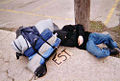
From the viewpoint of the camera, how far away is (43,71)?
6.22ft

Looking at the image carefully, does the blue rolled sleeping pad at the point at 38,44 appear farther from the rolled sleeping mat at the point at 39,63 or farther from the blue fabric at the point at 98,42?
the blue fabric at the point at 98,42

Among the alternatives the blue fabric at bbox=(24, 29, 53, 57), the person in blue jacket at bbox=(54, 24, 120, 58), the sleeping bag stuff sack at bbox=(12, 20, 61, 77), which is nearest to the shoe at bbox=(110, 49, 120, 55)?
the person in blue jacket at bbox=(54, 24, 120, 58)

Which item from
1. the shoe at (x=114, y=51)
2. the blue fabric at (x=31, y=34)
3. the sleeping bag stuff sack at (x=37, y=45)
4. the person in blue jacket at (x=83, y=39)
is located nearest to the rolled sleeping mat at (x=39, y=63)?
the sleeping bag stuff sack at (x=37, y=45)

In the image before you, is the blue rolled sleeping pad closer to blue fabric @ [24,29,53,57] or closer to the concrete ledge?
blue fabric @ [24,29,53,57]

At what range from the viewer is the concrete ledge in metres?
1.78

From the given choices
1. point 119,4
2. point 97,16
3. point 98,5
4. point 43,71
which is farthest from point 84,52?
point 119,4

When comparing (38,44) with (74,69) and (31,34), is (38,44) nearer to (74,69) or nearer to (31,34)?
(31,34)

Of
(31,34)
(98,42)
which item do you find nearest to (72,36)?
(98,42)

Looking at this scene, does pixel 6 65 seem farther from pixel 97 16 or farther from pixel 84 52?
pixel 97 16

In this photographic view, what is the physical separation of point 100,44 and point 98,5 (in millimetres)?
2992

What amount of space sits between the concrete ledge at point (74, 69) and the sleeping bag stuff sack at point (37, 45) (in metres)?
0.15

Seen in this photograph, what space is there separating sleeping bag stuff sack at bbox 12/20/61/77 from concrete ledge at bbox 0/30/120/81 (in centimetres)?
15

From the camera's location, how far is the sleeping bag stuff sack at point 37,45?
188 cm

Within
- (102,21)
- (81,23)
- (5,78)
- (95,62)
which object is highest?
(81,23)
